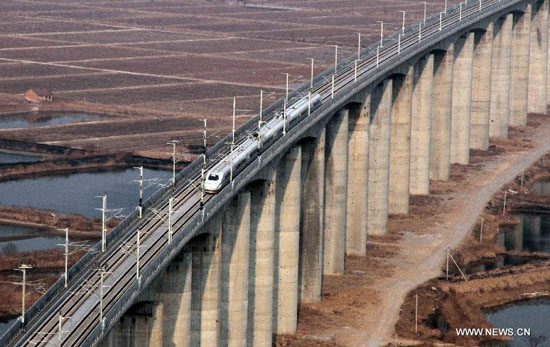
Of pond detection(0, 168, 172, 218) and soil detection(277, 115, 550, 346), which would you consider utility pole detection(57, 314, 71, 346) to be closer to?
soil detection(277, 115, 550, 346)

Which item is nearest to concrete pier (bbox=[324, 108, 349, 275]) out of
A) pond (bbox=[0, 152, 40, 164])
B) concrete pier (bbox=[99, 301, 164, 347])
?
concrete pier (bbox=[99, 301, 164, 347])

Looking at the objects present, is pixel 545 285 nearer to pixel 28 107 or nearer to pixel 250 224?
pixel 250 224

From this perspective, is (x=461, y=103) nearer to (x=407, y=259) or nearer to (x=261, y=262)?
(x=407, y=259)

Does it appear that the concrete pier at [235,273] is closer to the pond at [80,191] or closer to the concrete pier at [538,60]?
the pond at [80,191]

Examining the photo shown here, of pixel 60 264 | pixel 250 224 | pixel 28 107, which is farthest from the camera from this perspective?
pixel 28 107

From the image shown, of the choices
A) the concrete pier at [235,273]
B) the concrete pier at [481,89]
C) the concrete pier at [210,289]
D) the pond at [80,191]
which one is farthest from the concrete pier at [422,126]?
the concrete pier at [210,289]

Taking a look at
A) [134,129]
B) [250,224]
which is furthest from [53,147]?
[250,224]
